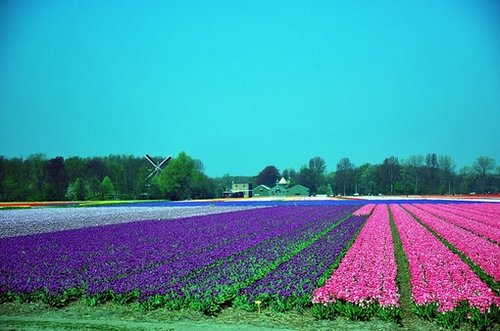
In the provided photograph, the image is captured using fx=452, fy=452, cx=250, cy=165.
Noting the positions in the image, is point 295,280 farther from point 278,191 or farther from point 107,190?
point 278,191

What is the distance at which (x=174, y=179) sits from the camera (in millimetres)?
94125

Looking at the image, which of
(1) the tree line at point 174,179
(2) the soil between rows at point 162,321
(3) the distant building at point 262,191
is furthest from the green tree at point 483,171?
(2) the soil between rows at point 162,321

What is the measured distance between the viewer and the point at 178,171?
9512 cm

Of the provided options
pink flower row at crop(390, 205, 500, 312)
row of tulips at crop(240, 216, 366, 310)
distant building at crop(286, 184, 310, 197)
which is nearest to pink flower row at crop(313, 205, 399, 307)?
row of tulips at crop(240, 216, 366, 310)

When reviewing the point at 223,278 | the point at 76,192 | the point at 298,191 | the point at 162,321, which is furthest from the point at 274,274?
Result: the point at 298,191

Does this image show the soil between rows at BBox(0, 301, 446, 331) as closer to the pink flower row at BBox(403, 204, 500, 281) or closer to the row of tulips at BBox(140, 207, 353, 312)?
the row of tulips at BBox(140, 207, 353, 312)

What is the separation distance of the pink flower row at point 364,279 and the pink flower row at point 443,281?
547 millimetres

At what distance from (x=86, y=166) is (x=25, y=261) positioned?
3951 inches

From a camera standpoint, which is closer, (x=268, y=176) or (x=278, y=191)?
(x=278, y=191)

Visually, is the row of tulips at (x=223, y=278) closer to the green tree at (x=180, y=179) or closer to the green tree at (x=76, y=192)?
the green tree at (x=76, y=192)

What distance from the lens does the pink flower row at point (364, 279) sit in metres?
9.22

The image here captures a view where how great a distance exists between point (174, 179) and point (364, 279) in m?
85.4

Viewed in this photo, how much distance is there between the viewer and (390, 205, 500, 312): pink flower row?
8780mm

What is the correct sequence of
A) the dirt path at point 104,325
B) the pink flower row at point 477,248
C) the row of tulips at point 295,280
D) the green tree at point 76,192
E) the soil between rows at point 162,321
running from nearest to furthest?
1. the soil between rows at point 162,321
2. the dirt path at point 104,325
3. the row of tulips at point 295,280
4. the pink flower row at point 477,248
5. the green tree at point 76,192
